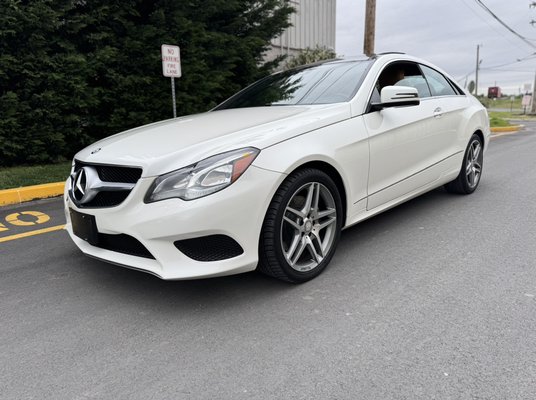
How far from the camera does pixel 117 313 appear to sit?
2.56m

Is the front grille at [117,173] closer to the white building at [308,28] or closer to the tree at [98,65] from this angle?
the tree at [98,65]

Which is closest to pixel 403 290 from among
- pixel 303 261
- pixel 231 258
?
pixel 303 261

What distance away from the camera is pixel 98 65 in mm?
7141

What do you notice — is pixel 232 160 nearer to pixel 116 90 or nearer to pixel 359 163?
pixel 359 163

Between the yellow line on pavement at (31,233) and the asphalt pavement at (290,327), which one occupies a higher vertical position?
the asphalt pavement at (290,327)

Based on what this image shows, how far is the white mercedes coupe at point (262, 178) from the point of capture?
2393 millimetres

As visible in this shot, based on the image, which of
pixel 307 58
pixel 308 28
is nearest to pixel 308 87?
pixel 307 58

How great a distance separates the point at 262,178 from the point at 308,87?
1483 mm

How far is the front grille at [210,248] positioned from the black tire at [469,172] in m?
3.28

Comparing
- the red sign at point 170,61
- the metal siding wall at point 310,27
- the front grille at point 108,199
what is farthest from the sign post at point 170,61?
the metal siding wall at point 310,27

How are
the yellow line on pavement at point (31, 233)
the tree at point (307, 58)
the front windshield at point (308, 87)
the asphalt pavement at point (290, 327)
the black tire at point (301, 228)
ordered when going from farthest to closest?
the tree at point (307, 58) < the yellow line on pavement at point (31, 233) < the front windshield at point (308, 87) < the black tire at point (301, 228) < the asphalt pavement at point (290, 327)

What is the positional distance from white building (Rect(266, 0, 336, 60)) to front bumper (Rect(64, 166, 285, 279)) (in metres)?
13.4

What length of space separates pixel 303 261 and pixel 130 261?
1124mm

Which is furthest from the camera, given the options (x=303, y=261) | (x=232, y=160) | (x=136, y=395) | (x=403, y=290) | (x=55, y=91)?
(x=55, y=91)
